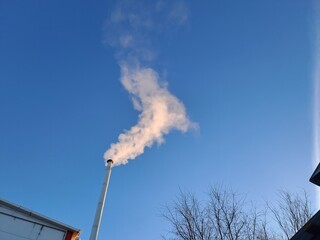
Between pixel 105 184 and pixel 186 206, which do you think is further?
pixel 186 206

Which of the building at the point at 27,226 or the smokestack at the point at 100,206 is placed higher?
the smokestack at the point at 100,206

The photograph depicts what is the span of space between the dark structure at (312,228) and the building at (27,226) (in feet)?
24.4

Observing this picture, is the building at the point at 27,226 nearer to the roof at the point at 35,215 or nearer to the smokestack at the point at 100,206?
the roof at the point at 35,215

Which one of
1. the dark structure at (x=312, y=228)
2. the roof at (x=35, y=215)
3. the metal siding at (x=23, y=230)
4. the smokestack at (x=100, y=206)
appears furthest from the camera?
the smokestack at (x=100, y=206)

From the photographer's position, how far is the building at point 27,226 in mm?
8719

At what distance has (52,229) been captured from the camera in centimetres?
935

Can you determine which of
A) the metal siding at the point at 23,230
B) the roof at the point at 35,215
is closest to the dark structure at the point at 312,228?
the roof at the point at 35,215

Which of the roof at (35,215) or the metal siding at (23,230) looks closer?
the metal siding at (23,230)

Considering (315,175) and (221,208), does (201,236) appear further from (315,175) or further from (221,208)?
(315,175)

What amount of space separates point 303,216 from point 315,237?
12928mm

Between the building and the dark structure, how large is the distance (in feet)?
24.4

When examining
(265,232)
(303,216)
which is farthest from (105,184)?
(303,216)

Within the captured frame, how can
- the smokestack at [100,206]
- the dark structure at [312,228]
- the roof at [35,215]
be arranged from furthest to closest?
the smokestack at [100,206] < the roof at [35,215] < the dark structure at [312,228]

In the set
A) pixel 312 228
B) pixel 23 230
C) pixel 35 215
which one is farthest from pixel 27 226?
pixel 312 228
